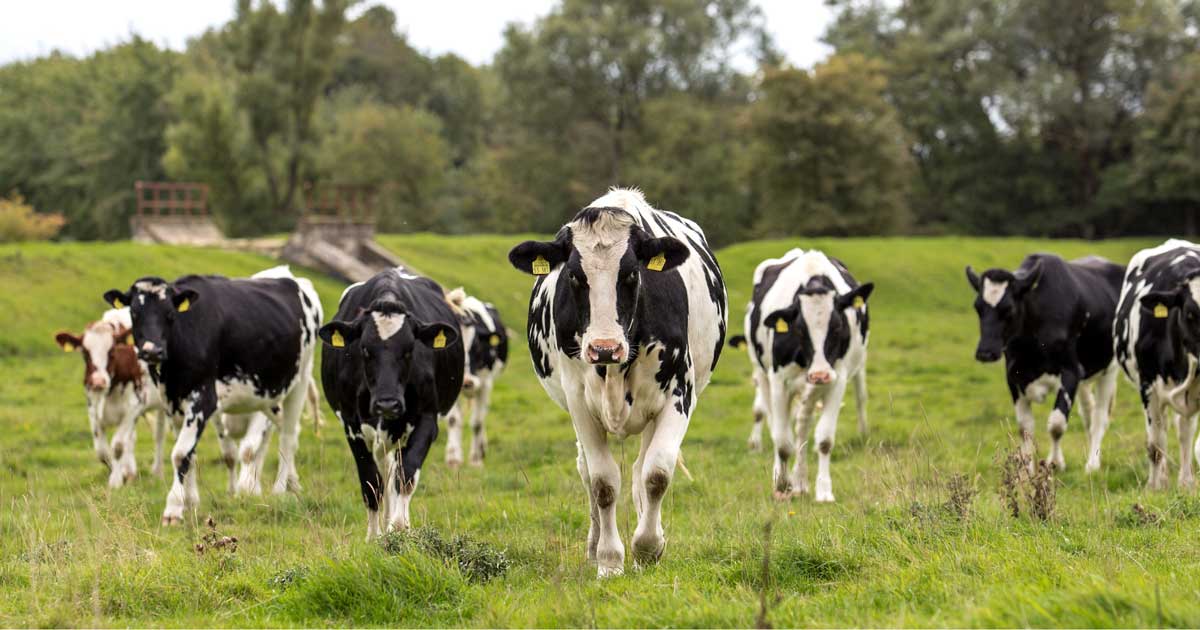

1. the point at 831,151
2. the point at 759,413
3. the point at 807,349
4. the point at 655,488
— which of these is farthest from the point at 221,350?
the point at 831,151

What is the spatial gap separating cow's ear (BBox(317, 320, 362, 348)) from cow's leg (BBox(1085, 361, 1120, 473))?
674cm

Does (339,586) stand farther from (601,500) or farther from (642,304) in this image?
(642,304)

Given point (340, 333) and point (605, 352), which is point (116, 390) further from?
point (605, 352)

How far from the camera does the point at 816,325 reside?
11.6 meters

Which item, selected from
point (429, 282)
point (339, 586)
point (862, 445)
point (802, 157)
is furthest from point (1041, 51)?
point (339, 586)

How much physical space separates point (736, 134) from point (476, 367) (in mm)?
51904

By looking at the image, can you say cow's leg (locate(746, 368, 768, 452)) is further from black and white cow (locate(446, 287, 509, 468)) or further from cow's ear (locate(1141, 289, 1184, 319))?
cow's ear (locate(1141, 289, 1184, 319))

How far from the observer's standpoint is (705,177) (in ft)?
210

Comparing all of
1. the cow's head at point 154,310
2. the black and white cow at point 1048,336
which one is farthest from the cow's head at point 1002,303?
the cow's head at point 154,310

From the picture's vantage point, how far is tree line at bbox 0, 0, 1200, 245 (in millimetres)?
57969

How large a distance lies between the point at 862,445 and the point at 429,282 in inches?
230

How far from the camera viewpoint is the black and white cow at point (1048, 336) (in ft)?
39.1

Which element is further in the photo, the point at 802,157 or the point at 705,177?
the point at 705,177

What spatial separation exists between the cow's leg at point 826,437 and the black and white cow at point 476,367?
3.83m
